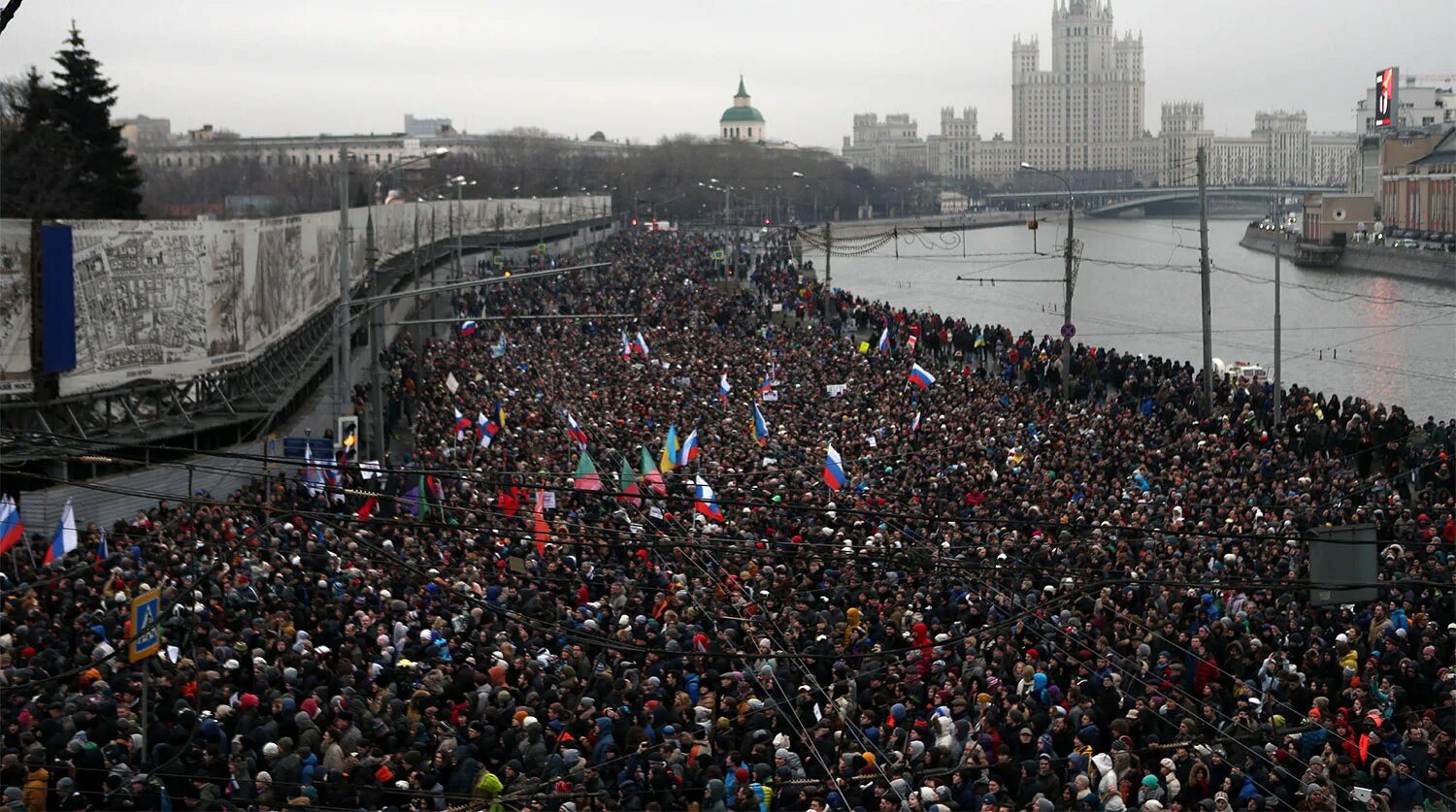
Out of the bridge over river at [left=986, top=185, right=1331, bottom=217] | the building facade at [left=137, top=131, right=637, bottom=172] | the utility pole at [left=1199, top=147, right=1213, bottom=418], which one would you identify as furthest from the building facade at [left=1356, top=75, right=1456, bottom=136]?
the utility pole at [left=1199, top=147, right=1213, bottom=418]

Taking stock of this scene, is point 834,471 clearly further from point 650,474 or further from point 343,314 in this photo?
point 343,314

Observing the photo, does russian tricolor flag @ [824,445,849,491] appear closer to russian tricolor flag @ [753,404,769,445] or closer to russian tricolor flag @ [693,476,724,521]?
russian tricolor flag @ [693,476,724,521]

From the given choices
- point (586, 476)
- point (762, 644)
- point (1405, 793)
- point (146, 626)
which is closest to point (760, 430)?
point (586, 476)

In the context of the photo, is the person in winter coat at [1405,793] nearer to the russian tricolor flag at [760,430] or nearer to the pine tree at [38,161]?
the russian tricolor flag at [760,430]

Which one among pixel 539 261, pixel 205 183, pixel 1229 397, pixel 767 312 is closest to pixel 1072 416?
pixel 1229 397

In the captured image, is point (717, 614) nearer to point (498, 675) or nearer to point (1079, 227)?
point (498, 675)

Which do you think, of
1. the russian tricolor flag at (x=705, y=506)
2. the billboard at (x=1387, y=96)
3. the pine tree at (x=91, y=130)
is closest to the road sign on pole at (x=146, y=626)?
the russian tricolor flag at (x=705, y=506)

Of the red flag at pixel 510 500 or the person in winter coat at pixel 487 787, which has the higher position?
the red flag at pixel 510 500

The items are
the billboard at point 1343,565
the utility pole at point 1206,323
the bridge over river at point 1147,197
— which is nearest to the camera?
the billboard at point 1343,565
